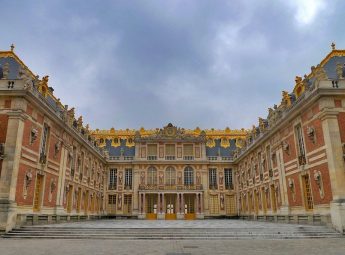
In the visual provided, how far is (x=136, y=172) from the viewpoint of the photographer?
43.1 metres

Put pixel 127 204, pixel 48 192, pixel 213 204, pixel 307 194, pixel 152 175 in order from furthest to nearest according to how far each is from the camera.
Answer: pixel 152 175
pixel 127 204
pixel 213 204
pixel 48 192
pixel 307 194

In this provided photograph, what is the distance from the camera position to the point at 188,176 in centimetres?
4322

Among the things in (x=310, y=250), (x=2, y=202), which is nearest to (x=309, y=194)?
(x=310, y=250)

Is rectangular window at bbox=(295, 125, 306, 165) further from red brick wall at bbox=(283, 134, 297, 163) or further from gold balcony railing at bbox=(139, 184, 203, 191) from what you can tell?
gold balcony railing at bbox=(139, 184, 203, 191)

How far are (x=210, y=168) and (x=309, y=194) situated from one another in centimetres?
2316

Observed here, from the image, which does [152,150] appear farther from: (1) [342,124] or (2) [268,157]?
(1) [342,124]

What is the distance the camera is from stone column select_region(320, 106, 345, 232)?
16.3 metres

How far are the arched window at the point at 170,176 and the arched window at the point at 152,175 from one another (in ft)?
5.19

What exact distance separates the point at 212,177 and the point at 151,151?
9.58 metres

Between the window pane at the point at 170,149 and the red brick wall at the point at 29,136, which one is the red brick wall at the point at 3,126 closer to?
the red brick wall at the point at 29,136

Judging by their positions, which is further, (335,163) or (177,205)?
(177,205)

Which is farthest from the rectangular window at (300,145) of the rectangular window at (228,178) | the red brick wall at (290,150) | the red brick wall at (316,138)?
the rectangular window at (228,178)

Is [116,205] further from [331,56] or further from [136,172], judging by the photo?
[331,56]

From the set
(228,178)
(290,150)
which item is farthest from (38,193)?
(228,178)
